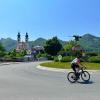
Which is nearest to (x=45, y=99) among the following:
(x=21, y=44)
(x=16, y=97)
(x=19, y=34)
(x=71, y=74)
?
(x=16, y=97)

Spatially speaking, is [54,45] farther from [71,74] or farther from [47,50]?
[71,74]

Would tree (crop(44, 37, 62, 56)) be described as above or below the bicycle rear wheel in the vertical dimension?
above

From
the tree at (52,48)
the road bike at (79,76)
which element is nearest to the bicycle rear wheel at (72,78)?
the road bike at (79,76)

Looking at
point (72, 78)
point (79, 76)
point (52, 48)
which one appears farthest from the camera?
point (52, 48)

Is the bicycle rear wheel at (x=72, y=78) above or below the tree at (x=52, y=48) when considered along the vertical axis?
below

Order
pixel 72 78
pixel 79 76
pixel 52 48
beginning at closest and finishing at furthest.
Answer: pixel 72 78, pixel 79 76, pixel 52 48

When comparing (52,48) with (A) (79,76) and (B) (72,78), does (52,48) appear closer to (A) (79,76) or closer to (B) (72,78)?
(A) (79,76)

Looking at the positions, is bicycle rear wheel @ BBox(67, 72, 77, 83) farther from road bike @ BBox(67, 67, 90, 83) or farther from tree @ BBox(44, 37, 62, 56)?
tree @ BBox(44, 37, 62, 56)

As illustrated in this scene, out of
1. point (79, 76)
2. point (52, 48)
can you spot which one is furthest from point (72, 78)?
point (52, 48)

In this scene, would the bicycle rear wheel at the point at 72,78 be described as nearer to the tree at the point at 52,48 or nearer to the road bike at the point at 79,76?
the road bike at the point at 79,76

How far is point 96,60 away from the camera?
5719cm

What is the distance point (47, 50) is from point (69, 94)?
112 meters

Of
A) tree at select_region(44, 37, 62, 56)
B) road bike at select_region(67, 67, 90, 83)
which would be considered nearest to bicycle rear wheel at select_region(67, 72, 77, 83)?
road bike at select_region(67, 67, 90, 83)

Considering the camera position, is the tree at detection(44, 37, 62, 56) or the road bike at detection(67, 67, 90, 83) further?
the tree at detection(44, 37, 62, 56)
